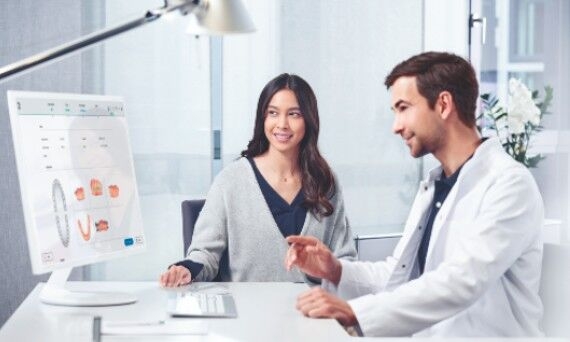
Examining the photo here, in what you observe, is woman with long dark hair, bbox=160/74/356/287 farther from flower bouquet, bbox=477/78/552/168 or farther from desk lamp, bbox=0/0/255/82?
flower bouquet, bbox=477/78/552/168

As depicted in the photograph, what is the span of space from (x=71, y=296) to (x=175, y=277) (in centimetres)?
35

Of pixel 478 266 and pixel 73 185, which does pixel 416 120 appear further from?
pixel 73 185

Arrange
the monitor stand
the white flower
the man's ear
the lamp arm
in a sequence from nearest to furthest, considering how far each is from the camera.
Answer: the lamp arm
the monitor stand
the man's ear
the white flower

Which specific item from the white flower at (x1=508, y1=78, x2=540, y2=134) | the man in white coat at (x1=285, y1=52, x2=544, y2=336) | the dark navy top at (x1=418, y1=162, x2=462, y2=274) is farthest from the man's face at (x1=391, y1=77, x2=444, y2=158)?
the white flower at (x1=508, y1=78, x2=540, y2=134)

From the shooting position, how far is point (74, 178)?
7.11 ft

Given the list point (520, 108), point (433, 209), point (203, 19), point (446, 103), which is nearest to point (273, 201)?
point (433, 209)

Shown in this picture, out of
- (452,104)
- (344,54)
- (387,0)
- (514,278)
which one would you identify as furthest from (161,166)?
(514,278)

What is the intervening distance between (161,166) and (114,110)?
151cm

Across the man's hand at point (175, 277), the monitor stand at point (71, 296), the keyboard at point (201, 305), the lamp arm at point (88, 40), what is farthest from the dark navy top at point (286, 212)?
the lamp arm at point (88, 40)

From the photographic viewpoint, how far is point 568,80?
4.68 metres

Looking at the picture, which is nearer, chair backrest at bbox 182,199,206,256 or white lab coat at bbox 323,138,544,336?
white lab coat at bbox 323,138,544,336

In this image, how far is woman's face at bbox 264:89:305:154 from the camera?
3.03 meters

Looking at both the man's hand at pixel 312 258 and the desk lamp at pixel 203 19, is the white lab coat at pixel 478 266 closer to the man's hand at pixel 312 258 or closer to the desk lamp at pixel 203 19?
the man's hand at pixel 312 258

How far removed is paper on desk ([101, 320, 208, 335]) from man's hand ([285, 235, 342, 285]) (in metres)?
0.49
